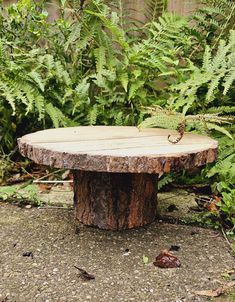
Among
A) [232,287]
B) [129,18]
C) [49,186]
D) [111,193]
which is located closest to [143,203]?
[111,193]

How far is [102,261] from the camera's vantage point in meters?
2.26

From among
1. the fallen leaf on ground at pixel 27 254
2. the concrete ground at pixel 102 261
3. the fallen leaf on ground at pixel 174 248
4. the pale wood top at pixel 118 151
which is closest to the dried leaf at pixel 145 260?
the concrete ground at pixel 102 261

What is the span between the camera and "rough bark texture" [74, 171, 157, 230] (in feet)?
8.25

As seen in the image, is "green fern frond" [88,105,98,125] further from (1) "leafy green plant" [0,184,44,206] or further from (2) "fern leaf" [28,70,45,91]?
(1) "leafy green plant" [0,184,44,206]

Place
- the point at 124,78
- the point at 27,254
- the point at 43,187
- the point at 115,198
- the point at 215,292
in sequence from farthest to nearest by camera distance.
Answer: the point at 43,187 < the point at 124,78 < the point at 115,198 < the point at 27,254 < the point at 215,292

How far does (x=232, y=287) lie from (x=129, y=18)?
296 centimetres

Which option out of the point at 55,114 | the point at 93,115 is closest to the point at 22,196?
the point at 55,114

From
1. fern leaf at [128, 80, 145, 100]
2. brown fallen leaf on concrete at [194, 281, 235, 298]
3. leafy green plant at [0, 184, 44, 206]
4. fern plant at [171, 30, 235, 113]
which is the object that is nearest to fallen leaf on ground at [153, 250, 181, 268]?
brown fallen leaf on concrete at [194, 281, 235, 298]

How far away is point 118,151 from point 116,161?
0.34 ft

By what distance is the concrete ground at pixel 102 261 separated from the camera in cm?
196

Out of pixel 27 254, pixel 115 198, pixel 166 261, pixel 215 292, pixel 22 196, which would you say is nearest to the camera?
pixel 215 292

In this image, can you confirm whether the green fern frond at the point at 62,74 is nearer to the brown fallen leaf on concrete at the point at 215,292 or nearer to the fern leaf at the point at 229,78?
the fern leaf at the point at 229,78

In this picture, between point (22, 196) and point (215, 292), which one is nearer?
point (215, 292)

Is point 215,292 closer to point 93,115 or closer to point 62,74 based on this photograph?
point 93,115
